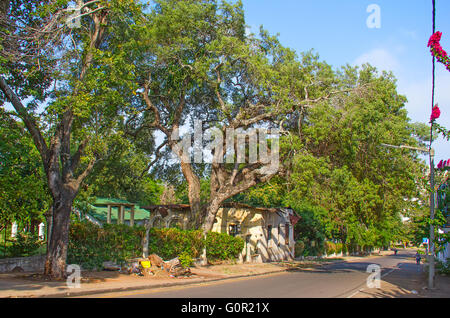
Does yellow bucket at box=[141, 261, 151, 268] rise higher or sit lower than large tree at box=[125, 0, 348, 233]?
lower

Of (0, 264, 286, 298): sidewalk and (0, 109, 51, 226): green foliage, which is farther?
(0, 109, 51, 226): green foliage

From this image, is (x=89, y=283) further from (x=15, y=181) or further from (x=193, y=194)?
(x=193, y=194)

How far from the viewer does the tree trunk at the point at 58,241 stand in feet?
47.0

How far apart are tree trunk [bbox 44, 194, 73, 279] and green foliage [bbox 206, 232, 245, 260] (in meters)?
10.5

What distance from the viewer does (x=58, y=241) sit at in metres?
14.5

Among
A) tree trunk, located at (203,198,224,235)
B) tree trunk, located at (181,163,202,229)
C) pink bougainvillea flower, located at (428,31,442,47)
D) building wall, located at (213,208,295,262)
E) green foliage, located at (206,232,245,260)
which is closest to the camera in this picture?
pink bougainvillea flower, located at (428,31,442,47)

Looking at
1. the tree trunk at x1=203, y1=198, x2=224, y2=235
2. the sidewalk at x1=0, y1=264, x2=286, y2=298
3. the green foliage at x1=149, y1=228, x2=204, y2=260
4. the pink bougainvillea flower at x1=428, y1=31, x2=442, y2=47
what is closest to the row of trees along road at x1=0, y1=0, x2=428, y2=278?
the tree trunk at x1=203, y1=198, x2=224, y2=235

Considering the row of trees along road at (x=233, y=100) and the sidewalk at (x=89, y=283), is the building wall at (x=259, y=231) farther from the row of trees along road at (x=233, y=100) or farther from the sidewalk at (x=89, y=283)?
the sidewalk at (x=89, y=283)

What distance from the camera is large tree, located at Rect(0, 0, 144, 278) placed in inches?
563

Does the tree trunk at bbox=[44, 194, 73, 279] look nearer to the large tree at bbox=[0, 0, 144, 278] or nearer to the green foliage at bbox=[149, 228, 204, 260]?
the large tree at bbox=[0, 0, 144, 278]

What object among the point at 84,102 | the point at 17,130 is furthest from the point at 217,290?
the point at 17,130

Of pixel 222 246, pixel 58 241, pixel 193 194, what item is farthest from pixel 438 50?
pixel 222 246

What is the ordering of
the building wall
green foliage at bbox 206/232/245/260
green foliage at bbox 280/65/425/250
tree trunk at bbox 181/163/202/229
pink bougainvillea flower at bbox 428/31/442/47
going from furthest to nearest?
the building wall, tree trunk at bbox 181/163/202/229, green foliage at bbox 206/232/245/260, green foliage at bbox 280/65/425/250, pink bougainvillea flower at bbox 428/31/442/47
